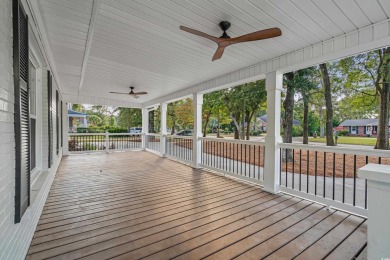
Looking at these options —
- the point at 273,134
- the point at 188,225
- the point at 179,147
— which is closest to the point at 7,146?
the point at 188,225

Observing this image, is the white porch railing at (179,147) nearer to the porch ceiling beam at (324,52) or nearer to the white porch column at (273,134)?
the porch ceiling beam at (324,52)

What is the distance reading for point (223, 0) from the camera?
207cm

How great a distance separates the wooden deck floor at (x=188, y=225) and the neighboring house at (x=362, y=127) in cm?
2752

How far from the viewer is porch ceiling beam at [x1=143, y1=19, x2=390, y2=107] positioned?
97.7 inches

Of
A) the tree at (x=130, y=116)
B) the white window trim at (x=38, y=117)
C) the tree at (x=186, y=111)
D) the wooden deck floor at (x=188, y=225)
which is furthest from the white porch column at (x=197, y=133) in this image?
the tree at (x=130, y=116)

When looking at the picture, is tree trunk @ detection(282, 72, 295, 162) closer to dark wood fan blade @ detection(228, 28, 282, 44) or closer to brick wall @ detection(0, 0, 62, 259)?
dark wood fan blade @ detection(228, 28, 282, 44)

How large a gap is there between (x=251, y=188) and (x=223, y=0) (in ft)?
10.5

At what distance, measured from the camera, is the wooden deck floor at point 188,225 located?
1.92 metres

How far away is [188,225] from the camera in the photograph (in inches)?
95.0

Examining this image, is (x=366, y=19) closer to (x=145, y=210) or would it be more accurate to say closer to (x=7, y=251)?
(x=145, y=210)

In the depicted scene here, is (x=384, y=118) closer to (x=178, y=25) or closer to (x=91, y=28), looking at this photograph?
(x=178, y=25)

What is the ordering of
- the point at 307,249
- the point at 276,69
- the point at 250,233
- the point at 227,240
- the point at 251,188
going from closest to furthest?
the point at 307,249 → the point at 227,240 → the point at 250,233 → the point at 276,69 → the point at 251,188

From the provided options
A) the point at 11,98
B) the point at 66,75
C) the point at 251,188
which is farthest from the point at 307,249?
the point at 66,75

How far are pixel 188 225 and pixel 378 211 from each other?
6.17 feet
